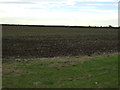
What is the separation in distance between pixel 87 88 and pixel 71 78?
1.89m

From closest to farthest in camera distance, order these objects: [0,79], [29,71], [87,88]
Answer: [87,88], [0,79], [29,71]

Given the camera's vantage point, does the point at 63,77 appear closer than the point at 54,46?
Yes

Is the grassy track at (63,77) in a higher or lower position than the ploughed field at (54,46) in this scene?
lower

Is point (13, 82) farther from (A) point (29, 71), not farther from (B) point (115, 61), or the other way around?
(B) point (115, 61)

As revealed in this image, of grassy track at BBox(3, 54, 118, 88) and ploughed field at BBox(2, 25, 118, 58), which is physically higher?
ploughed field at BBox(2, 25, 118, 58)

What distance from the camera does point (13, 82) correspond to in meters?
11.4

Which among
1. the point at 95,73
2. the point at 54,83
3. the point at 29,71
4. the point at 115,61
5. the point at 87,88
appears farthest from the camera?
the point at 115,61

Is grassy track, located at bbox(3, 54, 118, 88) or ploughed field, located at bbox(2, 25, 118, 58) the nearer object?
grassy track, located at bbox(3, 54, 118, 88)

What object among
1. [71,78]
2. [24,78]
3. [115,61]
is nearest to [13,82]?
[24,78]

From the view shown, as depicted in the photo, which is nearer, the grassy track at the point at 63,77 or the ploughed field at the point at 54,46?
the grassy track at the point at 63,77

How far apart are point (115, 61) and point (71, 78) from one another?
467 centimetres

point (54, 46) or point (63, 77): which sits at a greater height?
point (54, 46)

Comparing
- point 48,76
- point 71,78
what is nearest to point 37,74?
point 48,76

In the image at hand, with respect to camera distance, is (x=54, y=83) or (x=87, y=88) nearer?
(x=87, y=88)
